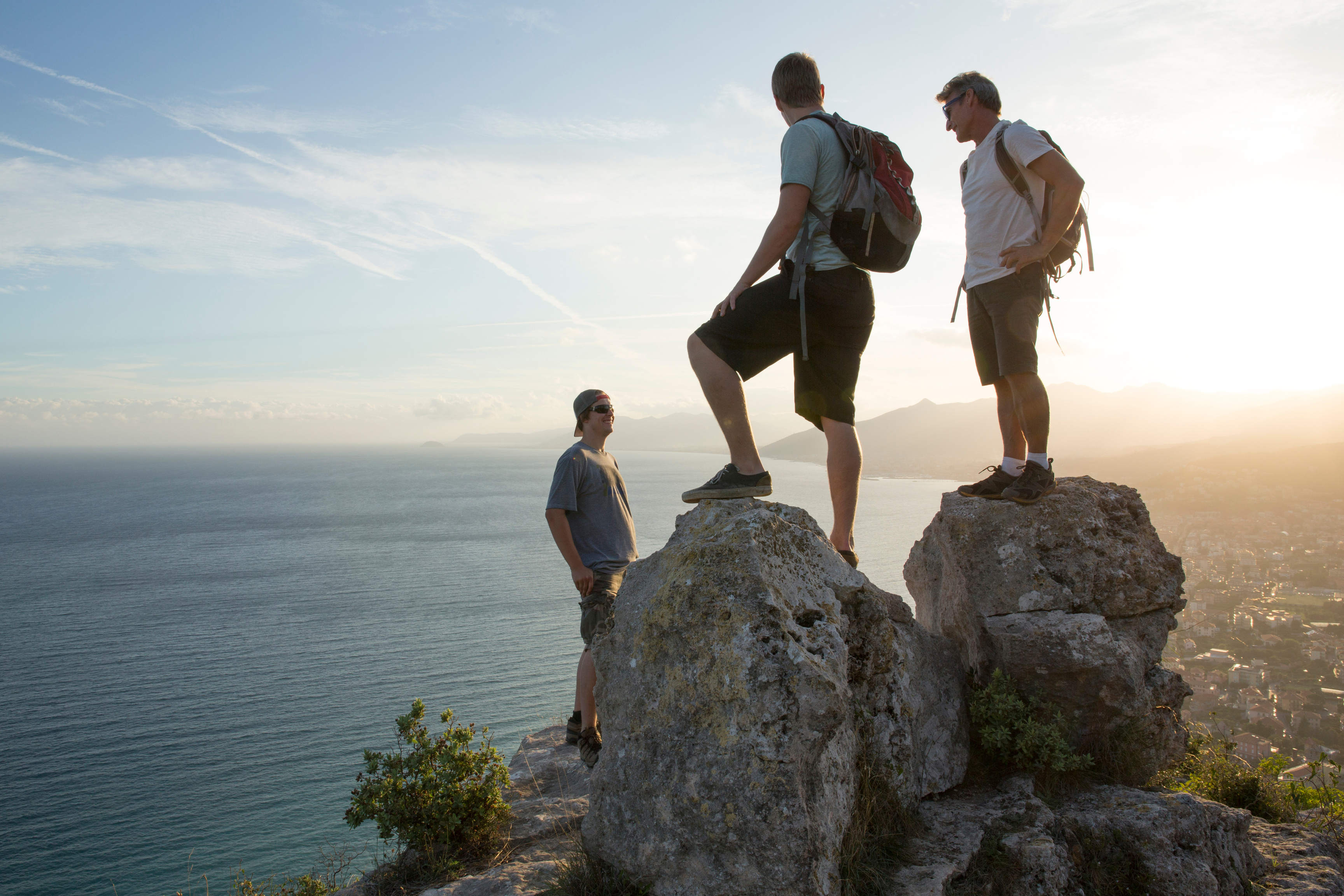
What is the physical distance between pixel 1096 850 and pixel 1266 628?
147ft

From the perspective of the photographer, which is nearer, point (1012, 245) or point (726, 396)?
point (726, 396)

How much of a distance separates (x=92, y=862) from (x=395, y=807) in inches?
963

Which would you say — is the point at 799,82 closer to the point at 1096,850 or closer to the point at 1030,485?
the point at 1030,485

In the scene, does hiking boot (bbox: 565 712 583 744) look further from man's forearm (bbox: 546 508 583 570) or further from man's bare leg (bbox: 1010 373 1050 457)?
man's bare leg (bbox: 1010 373 1050 457)

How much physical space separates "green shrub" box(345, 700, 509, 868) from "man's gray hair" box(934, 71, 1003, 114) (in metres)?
5.43

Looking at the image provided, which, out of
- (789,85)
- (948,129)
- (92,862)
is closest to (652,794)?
(789,85)

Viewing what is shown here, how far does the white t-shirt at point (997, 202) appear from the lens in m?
4.52

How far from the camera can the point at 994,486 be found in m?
5.09

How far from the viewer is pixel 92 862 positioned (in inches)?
827

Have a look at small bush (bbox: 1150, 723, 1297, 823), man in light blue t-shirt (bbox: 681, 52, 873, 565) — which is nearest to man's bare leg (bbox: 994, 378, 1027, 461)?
man in light blue t-shirt (bbox: 681, 52, 873, 565)

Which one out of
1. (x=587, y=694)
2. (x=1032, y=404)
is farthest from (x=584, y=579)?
(x=1032, y=404)

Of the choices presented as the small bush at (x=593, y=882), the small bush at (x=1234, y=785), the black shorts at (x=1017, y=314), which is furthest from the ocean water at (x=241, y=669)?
the black shorts at (x=1017, y=314)

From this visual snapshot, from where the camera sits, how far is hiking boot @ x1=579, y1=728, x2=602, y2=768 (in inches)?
208

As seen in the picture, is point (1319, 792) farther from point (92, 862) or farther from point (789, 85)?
point (92, 862)
